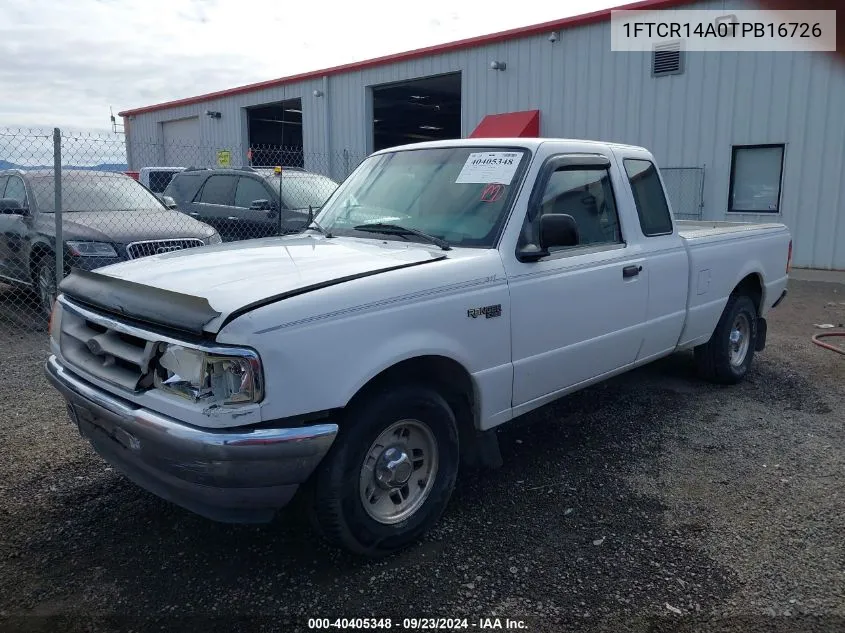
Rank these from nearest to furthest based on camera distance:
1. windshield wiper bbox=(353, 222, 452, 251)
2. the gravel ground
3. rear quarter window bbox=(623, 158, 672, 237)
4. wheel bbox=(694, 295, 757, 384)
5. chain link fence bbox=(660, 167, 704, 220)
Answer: the gravel ground < windshield wiper bbox=(353, 222, 452, 251) < rear quarter window bbox=(623, 158, 672, 237) < wheel bbox=(694, 295, 757, 384) < chain link fence bbox=(660, 167, 704, 220)

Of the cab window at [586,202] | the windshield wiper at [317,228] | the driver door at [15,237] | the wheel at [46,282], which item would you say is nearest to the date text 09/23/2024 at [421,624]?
the cab window at [586,202]

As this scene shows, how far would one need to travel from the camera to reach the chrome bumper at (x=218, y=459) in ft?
8.65

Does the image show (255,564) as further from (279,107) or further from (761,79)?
(279,107)

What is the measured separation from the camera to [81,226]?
7465 mm

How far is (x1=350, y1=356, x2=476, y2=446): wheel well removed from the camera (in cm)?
316

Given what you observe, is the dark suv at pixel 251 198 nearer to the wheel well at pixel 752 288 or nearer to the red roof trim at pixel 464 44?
the wheel well at pixel 752 288

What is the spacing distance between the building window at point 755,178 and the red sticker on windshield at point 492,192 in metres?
11.1

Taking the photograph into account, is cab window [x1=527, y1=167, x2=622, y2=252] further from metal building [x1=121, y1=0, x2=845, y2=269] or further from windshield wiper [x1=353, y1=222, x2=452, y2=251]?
metal building [x1=121, y1=0, x2=845, y2=269]

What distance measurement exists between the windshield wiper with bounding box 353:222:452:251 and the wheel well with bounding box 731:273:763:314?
11.2 ft

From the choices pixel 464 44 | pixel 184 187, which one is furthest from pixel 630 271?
pixel 464 44

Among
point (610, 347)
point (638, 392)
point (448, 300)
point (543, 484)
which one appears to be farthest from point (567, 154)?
point (638, 392)

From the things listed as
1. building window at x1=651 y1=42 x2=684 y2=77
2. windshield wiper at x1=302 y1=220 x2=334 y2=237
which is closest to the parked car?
windshield wiper at x1=302 y1=220 x2=334 y2=237

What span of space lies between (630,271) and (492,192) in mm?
1155

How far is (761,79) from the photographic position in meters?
12.8
